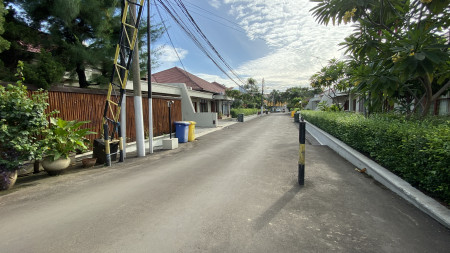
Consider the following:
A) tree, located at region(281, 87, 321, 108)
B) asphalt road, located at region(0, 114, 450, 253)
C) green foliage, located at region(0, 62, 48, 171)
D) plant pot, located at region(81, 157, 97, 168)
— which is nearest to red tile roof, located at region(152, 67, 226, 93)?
plant pot, located at region(81, 157, 97, 168)

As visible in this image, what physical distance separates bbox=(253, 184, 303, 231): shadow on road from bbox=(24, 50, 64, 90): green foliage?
22.9 feet

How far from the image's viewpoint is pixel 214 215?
10.3 feet

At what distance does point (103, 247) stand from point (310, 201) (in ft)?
9.91

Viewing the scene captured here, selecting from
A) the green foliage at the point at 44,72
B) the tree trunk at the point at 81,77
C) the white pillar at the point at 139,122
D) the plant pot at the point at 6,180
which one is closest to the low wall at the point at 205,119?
the tree trunk at the point at 81,77

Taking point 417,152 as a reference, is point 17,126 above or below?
above

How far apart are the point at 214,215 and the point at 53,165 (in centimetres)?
465

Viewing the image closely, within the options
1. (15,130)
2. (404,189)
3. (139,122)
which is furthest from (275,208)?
(139,122)

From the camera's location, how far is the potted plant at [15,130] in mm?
4402

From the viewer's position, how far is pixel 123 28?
6656 mm

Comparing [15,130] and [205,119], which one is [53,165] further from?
[205,119]

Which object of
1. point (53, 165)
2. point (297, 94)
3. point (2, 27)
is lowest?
point (53, 165)

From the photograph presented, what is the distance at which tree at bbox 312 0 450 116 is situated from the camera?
368 centimetres

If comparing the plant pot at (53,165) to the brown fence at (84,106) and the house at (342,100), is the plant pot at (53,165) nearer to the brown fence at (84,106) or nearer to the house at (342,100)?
the brown fence at (84,106)

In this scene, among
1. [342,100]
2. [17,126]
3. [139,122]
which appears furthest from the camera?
[342,100]
